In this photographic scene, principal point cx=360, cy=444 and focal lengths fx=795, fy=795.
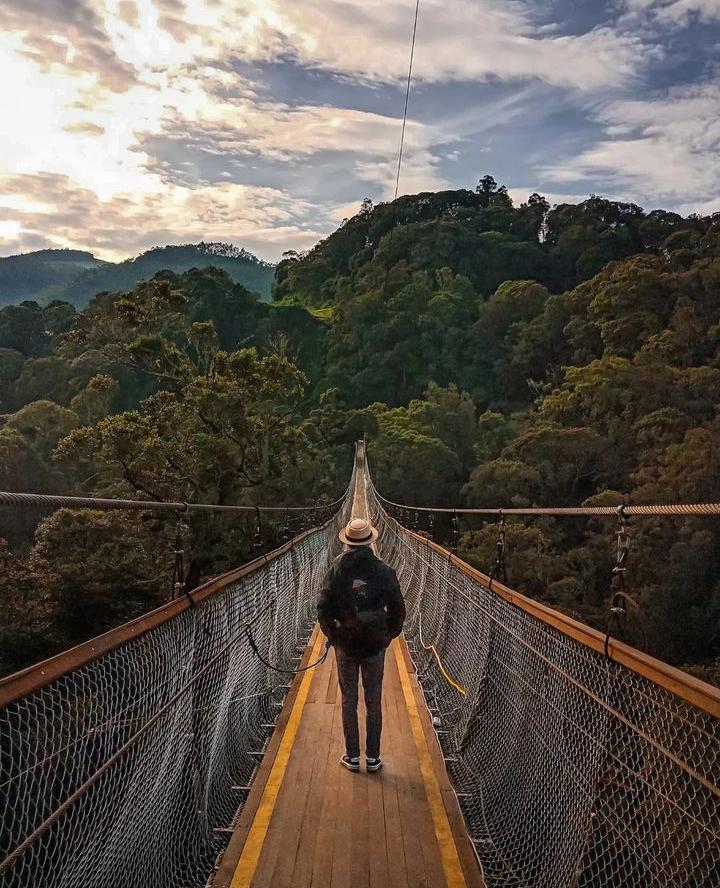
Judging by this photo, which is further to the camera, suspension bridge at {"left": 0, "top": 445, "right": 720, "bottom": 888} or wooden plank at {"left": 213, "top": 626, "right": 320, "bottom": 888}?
wooden plank at {"left": 213, "top": 626, "right": 320, "bottom": 888}

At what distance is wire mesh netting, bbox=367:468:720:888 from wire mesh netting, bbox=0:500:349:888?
0.98 metres

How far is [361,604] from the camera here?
3.31 m

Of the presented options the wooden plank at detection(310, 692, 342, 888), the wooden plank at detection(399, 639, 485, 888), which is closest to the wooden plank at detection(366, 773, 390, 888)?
the wooden plank at detection(310, 692, 342, 888)

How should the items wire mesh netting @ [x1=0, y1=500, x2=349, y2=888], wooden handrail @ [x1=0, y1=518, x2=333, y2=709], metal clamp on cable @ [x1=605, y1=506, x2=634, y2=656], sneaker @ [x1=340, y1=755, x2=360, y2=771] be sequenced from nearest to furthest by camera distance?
wooden handrail @ [x1=0, y1=518, x2=333, y2=709] < wire mesh netting @ [x1=0, y1=500, x2=349, y2=888] < metal clamp on cable @ [x1=605, y1=506, x2=634, y2=656] < sneaker @ [x1=340, y1=755, x2=360, y2=771]

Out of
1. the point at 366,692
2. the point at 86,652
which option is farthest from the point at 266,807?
the point at 86,652

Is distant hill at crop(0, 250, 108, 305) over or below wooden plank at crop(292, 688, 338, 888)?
over

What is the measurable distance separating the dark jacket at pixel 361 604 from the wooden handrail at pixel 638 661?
50cm

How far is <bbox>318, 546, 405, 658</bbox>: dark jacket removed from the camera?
10.8 feet

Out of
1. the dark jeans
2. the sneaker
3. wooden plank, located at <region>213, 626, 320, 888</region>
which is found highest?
the dark jeans

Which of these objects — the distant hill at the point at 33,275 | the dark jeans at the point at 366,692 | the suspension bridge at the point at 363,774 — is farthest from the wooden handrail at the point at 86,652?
the distant hill at the point at 33,275

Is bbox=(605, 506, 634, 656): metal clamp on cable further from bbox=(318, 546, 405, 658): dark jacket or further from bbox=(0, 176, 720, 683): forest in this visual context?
bbox=(318, 546, 405, 658): dark jacket

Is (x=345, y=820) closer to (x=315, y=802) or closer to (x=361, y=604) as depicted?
(x=315, y=802)

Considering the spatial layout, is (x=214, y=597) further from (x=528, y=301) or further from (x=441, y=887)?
(x=528, y=301)

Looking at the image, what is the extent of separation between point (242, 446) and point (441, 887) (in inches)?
809
